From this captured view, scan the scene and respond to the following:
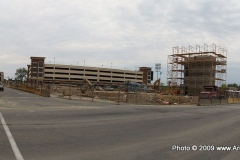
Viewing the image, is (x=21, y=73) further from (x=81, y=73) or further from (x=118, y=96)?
(x=118, y=96)

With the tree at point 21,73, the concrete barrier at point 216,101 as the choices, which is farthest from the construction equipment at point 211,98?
the tree at point 21,73

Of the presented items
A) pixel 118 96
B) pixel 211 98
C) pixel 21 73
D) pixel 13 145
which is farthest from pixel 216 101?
pixel 21 73

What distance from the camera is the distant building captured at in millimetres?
147750

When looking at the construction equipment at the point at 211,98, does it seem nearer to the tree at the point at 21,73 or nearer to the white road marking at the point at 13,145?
the white road marking at the point at 13,145

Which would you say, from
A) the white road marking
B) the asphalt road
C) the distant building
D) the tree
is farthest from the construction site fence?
the tree

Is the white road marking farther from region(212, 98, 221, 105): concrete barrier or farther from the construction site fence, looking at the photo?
region(212, 98, 221, 105): concrete barrier

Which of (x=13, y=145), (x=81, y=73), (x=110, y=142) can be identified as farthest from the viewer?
(x=81, y=73)

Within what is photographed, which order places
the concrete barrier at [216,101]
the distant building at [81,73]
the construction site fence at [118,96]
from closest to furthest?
the construction site fence at [118,96] → the concrete barrier at [216,101] → the distant building at [81,73]

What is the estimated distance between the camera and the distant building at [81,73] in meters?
148

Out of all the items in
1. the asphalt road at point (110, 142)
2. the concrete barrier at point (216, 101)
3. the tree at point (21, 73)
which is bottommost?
the asphalt road at point (110, 142)

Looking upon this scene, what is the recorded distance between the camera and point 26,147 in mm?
8086

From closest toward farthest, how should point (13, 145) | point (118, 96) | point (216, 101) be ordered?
1. point (13, 145)
2. point (118, 96)
3. point (216, 101)

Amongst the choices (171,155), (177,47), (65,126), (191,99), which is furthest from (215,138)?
(177,47)

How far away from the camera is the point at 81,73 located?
158375mm
